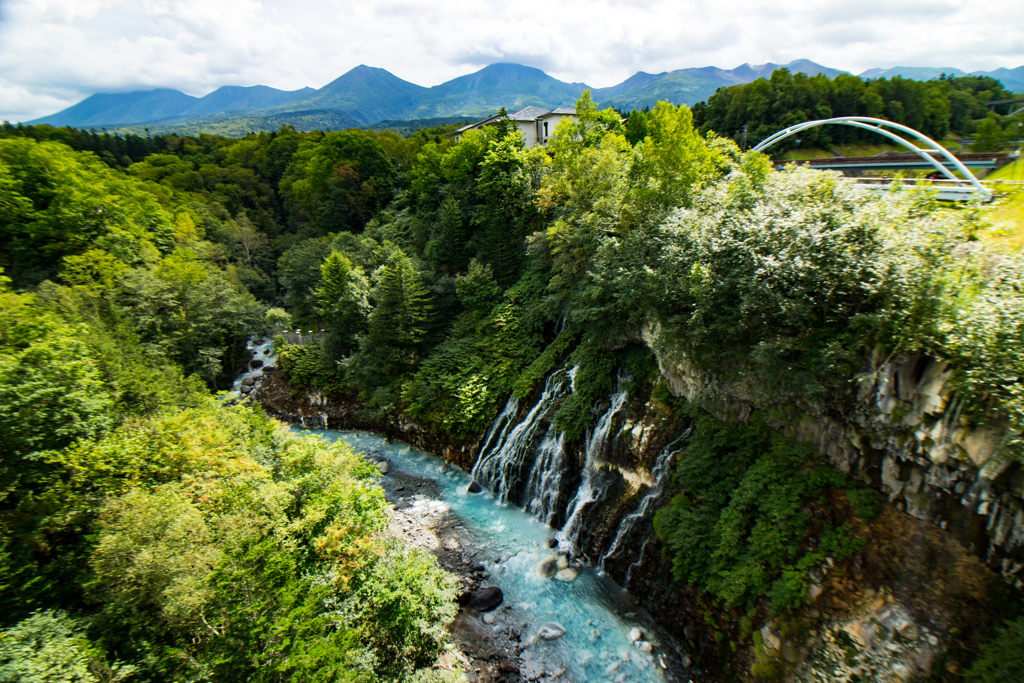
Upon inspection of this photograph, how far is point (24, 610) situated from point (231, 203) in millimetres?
62700

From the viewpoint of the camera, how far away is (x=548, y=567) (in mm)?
18062

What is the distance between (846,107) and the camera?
6069 centimetres

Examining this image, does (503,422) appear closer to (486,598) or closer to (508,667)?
(486,598)

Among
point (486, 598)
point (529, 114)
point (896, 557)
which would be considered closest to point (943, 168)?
point (896, 557)

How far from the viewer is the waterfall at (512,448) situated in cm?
2205

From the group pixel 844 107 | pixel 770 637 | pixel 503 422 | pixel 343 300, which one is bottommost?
pixel 503 422

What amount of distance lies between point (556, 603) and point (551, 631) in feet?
3.75

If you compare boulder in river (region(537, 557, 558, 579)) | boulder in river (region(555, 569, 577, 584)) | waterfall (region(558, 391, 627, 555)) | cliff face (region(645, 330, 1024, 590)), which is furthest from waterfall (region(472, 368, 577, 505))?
cliff face (region(645, 330, 1024, 590))

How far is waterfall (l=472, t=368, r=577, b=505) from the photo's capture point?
72.3ft

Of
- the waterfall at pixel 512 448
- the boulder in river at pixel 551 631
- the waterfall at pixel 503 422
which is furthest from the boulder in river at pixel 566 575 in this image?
the waterfall at pixel 503 422

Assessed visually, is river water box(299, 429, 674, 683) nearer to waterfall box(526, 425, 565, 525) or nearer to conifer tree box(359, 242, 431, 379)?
waterfall box(526, 425, 565, 525)

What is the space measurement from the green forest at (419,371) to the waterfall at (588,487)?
85cm

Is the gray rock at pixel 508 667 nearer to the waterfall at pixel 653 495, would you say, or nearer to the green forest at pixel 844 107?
the waterfall at pixel 653 495

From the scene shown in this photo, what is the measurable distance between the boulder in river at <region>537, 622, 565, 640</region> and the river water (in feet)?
0.40
